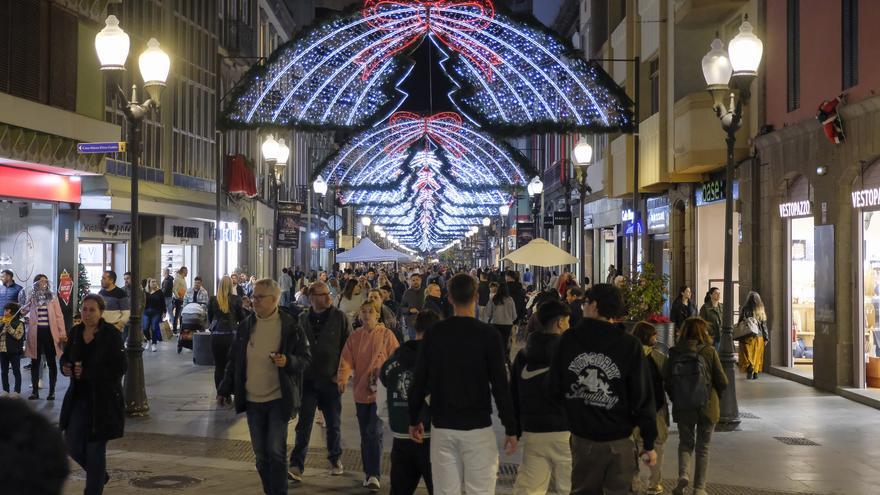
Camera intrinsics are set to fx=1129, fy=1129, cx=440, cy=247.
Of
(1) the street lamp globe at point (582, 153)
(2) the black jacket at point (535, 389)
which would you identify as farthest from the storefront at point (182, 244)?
(2) the black jacket at point (535, 389)

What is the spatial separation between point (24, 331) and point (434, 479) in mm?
11216

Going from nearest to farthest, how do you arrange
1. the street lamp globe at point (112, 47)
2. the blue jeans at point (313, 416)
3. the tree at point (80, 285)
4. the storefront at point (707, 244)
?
the blue jeans at point (313, 416) < the street lamp globe at point (112, 47) < the tree at point (80, 285) < the storefront at point (707, 244)

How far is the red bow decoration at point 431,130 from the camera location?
3734cm

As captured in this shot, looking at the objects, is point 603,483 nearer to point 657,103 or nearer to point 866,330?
point 866,330

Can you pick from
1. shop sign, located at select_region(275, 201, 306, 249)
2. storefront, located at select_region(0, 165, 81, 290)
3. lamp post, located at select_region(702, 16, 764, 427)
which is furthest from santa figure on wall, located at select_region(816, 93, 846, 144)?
shop sign, located at select_region(275, 201, 306, 249)

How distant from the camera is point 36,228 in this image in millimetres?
24203

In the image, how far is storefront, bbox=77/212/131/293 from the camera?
29625 millimetres

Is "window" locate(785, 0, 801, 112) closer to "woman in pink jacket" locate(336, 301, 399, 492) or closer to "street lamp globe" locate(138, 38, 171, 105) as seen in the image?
"street lamp globe" locate(138, 38, 171, 105)

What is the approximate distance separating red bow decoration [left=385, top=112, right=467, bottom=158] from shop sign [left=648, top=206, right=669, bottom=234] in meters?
7.11

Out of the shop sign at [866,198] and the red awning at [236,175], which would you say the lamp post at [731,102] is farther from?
the red awning at [236,175]

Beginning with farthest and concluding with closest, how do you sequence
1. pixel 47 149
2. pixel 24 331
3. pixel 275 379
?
pixel 47 149 < pixel 24 331 < pixel 275 379

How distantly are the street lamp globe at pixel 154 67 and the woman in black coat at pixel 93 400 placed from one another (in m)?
6.49

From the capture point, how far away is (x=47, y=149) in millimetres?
22047

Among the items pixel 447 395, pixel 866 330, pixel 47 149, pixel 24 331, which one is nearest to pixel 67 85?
pixel 47 149
